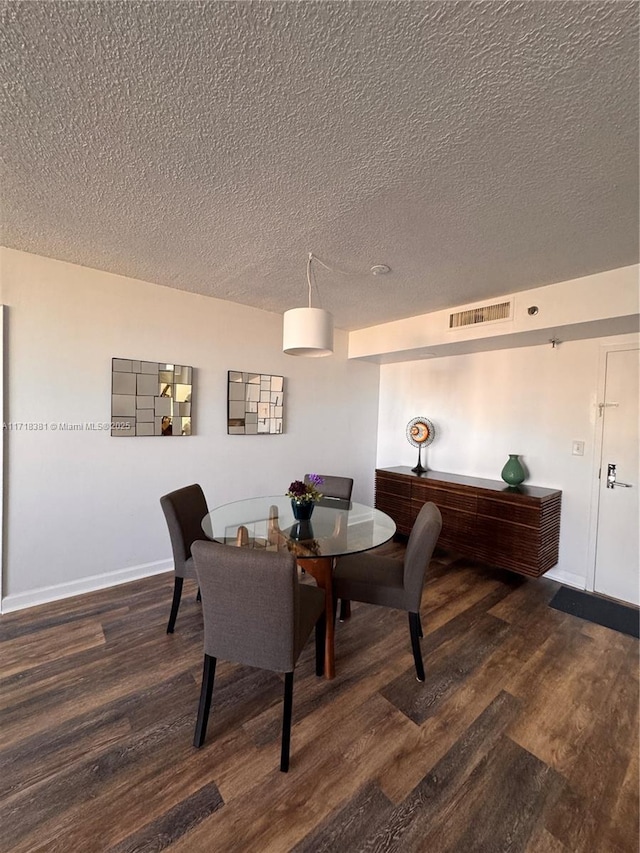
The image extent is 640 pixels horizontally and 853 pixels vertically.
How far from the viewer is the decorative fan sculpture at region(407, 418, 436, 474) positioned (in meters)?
3.97

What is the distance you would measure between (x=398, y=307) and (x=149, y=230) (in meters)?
2.19

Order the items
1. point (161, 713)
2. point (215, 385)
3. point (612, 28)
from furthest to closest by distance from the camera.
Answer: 1. point (215, 385)
2. point (161, 713)
3. point (612, 28)

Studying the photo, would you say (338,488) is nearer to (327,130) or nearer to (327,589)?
(327,589)

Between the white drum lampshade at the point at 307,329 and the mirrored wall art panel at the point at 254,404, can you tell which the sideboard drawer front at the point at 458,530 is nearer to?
the mirrored wall art panel at the point at 254,404

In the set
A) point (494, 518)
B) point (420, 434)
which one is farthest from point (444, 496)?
point (420, 434)

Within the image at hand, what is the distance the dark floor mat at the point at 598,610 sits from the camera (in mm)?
2463

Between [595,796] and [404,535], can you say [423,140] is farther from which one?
[404,535]

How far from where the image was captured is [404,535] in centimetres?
399

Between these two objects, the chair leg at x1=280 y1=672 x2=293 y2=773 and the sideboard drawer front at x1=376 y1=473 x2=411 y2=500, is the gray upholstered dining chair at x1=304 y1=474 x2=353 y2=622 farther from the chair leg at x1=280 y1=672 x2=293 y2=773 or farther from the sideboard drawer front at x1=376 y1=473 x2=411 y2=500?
the chair leg at x1=280 y1=672 x2=293 y2=773

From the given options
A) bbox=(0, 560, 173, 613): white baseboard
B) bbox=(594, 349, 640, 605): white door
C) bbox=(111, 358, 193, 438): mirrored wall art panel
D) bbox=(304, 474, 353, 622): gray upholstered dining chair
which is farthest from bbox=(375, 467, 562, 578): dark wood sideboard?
bbox=(0, 560, 173, 613): white baseboard

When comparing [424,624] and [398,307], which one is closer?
[424,624]

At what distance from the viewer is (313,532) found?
217 centimetres

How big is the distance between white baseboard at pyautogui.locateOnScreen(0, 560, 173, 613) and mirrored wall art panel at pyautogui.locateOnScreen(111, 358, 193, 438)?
3.78 ft

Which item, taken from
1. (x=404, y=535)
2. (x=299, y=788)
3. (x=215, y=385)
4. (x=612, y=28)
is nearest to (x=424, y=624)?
(x=299, y=788)
